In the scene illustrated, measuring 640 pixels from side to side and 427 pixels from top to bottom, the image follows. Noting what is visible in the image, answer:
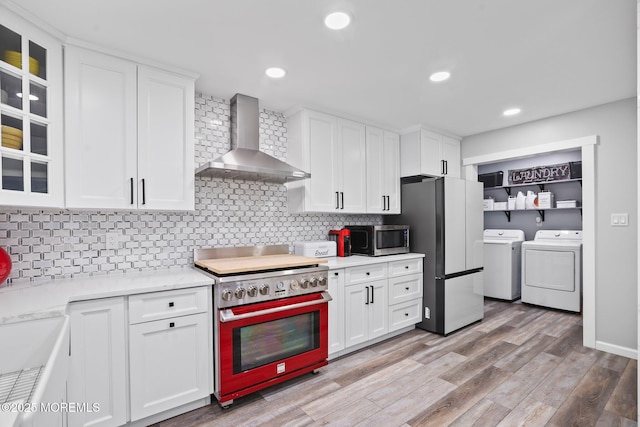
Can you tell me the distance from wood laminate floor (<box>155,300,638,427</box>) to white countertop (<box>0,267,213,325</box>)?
887mm

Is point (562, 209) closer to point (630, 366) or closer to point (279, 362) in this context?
point (630, 366)

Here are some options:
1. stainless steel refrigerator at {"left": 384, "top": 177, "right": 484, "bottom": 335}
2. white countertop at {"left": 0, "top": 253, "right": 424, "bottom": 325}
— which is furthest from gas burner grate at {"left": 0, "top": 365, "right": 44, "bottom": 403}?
stainless steel refrigerator at {"left": 384, "top": 177, "right": 484, "bottom": 335}

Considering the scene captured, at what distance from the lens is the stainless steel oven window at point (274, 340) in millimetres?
2232

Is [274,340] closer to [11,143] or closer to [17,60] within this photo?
[11,143]

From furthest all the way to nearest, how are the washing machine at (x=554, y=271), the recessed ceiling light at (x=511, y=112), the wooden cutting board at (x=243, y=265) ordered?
1. the washing machine at (x=554, y=271)
2. the recessed ceiling light at (x=511, y=112)
3. the wooden cutting board at (x=243, y=265)

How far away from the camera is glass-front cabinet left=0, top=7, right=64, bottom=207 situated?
167 centimetres

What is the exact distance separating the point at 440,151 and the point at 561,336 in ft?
8.06

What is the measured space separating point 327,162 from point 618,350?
3264 millimetres

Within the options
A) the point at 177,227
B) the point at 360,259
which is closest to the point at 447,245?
the point at 360,259

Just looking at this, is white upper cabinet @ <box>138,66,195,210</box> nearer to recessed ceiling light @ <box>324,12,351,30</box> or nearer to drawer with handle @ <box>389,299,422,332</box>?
recessed ceiling light @ <box>324,12,351,30</box>

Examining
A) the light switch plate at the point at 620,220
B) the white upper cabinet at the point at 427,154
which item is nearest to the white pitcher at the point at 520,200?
the white upper cabinet at the point at 427,154

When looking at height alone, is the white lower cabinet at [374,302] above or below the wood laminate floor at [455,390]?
above

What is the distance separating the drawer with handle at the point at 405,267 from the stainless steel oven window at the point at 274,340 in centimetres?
109

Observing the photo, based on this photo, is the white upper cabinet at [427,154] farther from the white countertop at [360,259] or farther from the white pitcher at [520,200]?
the white pitcher at [520,200]
